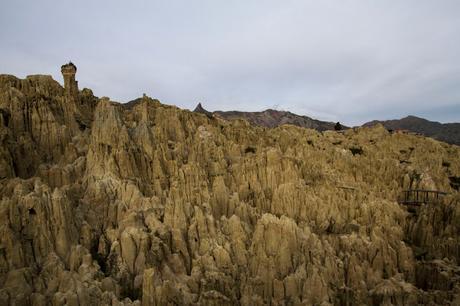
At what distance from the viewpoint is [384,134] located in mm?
75438

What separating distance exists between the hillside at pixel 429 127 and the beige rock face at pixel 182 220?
88.8 metres

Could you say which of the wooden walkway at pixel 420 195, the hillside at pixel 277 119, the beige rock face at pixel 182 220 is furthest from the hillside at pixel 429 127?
the beige rock face at pixel 182 220

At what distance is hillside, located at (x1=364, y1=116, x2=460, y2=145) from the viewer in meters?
134

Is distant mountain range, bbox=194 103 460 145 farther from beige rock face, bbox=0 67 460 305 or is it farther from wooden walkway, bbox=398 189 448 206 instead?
beige rock face, bbox=0 67 460 305

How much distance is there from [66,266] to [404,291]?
2520 centimetres

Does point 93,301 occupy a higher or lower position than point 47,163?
lower

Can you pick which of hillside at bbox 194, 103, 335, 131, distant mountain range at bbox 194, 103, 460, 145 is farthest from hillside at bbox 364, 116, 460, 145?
hillside at bbox 194, 103, 335, 131

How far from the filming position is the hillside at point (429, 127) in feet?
441

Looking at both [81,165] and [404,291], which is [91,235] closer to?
[81,165]

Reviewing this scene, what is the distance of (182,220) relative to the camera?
34656mm

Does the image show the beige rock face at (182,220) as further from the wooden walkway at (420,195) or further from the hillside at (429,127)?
the hillside at (429,127)

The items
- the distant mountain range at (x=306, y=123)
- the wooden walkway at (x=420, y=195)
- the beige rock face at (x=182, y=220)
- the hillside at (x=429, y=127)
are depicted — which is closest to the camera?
the beige rock face at (x=182, y=220)

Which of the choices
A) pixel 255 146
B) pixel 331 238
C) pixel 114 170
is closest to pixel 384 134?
pixel 255 146

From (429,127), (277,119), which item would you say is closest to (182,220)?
(277,119)
